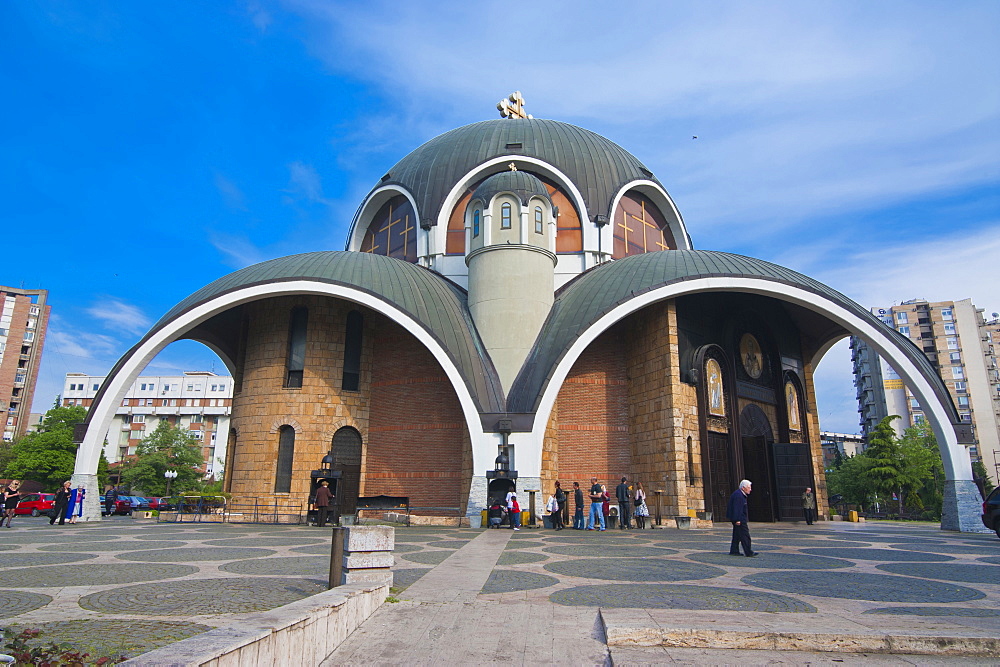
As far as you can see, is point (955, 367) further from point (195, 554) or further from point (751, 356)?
point (195, 554)

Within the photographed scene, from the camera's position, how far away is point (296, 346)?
19.4m

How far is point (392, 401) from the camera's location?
19.7 meters

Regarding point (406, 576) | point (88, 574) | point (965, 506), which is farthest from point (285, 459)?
point (965, 506)

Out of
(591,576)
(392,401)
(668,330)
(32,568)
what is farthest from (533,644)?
(392,401)

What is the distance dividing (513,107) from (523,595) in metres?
26.1

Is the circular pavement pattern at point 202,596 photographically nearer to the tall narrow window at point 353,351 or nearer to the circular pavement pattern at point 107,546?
the circular pavement pattern at point 107,546

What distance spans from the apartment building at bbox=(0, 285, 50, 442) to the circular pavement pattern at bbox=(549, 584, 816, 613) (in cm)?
6461

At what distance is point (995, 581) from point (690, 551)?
4.00m

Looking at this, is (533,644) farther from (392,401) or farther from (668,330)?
(392,401)

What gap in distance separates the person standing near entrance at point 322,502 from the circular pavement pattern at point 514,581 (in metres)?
8.99

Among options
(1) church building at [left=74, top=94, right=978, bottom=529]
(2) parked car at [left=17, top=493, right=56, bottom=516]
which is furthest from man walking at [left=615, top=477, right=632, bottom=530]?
(2) parked car at [left=17, top=493, right=56, bottom=516]

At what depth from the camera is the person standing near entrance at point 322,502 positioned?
50.5ft

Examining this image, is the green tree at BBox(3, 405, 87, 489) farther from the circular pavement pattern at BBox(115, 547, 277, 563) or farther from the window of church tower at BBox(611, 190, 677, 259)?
the circular pavement pattern at BBox(115, 547, 277, 563)

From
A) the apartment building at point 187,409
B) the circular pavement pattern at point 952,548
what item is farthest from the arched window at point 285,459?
the apartment building at point 187,409
